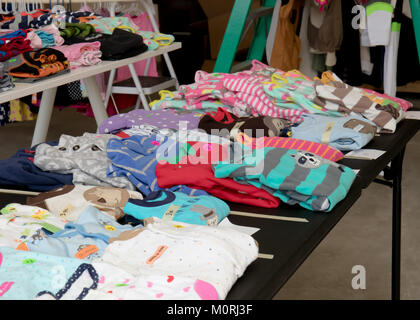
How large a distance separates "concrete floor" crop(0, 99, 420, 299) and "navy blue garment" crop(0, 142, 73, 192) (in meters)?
1.30

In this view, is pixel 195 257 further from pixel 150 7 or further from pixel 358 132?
pixel 150 7

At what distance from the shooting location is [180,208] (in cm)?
139

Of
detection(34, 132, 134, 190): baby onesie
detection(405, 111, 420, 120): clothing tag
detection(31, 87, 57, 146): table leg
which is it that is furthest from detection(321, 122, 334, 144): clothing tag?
detection(31, 87, 57, 146): table leg

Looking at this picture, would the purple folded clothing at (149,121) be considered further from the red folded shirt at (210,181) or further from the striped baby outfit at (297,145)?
the red folded shirt at (210,181)

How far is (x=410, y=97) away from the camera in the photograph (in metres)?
5.30

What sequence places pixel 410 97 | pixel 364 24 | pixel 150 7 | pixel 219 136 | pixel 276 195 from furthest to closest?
pixel 410 97
pixel 150 7
pixel 364 24
pixel 219 136
pixel 276 195

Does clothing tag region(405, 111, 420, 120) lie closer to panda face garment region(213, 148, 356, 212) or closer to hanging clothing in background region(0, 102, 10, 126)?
panda face garment region(213, 148, 356, 212)

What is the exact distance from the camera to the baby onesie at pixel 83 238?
3.84 ft

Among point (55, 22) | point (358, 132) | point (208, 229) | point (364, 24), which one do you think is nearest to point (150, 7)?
point (55, 22)

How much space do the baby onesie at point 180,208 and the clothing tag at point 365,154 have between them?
600 millimetres

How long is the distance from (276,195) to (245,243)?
0.36m

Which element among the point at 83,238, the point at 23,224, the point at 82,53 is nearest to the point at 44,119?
the point at 82,53

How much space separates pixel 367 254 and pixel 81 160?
173 cm

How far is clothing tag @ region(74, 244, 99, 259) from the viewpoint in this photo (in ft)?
3.80
